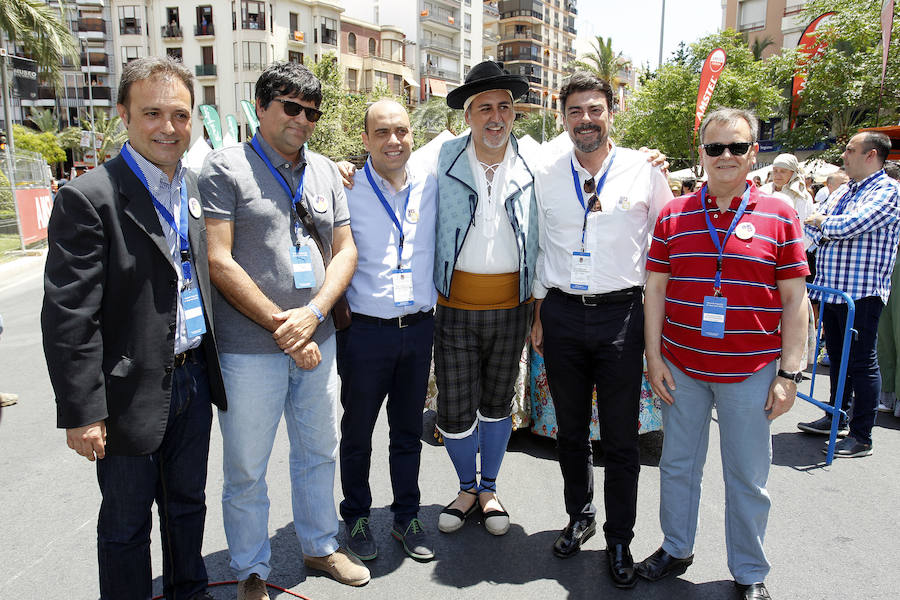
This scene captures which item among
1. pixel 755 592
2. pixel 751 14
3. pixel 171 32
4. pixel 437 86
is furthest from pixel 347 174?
pixel 437 86

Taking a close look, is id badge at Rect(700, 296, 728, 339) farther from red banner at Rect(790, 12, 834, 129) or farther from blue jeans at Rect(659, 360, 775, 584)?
red banner at Rect(790, 12, 834, 129)

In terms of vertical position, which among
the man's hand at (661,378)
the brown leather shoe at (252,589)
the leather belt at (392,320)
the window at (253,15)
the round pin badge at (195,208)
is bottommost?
the brown leather shoe at (252,589)

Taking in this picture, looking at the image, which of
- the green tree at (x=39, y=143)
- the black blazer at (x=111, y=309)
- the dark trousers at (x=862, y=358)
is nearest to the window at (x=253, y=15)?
the green tree at (x=39, y=143)

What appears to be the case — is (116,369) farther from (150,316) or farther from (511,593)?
(511,593)

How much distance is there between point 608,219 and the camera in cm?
306

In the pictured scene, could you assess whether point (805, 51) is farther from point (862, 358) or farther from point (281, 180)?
point (281, 180)

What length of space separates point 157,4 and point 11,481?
5272cm

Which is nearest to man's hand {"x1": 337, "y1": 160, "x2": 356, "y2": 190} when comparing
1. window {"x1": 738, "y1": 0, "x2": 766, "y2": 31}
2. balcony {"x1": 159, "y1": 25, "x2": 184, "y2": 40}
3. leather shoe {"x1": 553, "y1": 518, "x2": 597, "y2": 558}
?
leather shoe {"x1": 553, "y1": 518, "x2": 597, "y2": 558}

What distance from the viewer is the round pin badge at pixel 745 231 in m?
2.64

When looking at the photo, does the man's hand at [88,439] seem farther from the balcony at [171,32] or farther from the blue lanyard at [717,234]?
the balcony at [171,32]

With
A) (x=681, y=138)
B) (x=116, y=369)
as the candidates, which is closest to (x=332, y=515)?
(x=116, y=369)

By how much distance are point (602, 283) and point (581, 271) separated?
0.40ft

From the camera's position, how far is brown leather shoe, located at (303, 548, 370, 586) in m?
2.96

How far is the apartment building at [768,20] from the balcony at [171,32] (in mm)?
39369
